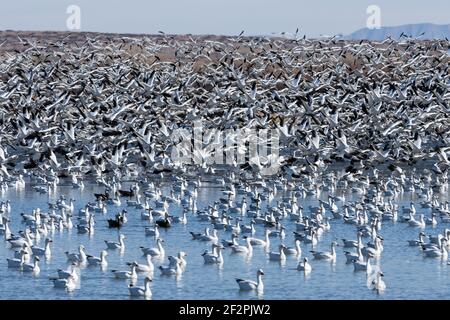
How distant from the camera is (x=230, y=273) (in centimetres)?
2997

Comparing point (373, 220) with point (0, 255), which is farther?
point (373, 220)

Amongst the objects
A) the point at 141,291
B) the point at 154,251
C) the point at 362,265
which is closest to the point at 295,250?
the point at 362,265

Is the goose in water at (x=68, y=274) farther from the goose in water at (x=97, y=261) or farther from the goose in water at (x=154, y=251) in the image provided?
the goose in water at (x=154, y=251)

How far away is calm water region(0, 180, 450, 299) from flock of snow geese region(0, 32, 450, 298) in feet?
0.83

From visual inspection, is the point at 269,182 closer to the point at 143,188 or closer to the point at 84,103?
the point at 143,188

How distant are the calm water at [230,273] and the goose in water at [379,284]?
14 cm

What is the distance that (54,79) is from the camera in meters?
60.4

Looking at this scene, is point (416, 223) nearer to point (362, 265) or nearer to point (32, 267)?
point (362, 265)

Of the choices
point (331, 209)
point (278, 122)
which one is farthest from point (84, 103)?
point (331, 209)

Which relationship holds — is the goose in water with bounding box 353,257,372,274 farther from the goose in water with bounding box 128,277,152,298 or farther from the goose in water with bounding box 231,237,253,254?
the goose in water with bounding box 128,277,152,298

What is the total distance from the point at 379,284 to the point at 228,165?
71.1 ft

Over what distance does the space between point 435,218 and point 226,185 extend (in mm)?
7922

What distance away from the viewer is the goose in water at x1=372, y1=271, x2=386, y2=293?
27.9m
